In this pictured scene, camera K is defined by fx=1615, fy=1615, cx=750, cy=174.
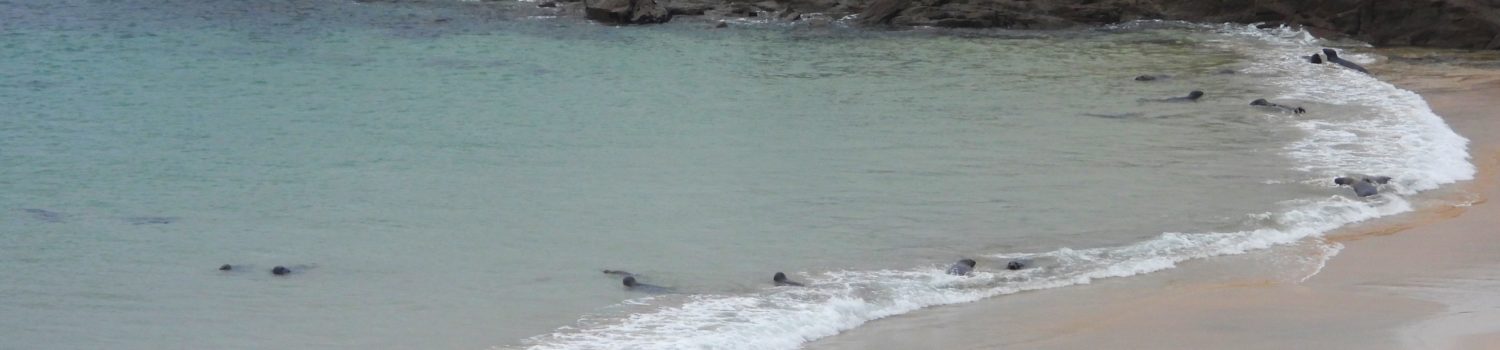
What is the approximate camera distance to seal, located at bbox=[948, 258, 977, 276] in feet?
27.7

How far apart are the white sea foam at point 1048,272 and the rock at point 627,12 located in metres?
12.2

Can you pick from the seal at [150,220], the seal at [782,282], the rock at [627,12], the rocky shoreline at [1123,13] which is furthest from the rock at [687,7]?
the seal at [782,282]

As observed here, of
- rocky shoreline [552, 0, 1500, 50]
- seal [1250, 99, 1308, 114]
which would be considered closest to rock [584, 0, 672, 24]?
rocky shoreline [552, 0, 1500, 50]

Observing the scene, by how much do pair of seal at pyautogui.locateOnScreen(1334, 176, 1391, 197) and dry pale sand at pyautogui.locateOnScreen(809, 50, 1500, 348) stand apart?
0.75 metres

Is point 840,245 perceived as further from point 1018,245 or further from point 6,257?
point 6,257

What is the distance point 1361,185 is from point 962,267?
366cm

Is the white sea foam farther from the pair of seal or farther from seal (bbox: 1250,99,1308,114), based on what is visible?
seal (bbox: 1250,99,1308,114)

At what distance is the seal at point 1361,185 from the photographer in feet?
34.6

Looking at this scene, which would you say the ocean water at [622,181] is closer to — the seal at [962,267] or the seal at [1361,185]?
the seal at [962,267]

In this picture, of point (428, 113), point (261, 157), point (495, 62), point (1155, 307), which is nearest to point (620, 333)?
point (1155, 307)

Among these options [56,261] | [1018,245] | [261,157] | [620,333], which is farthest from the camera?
[261,157]

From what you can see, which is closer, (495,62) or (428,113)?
(428,113)

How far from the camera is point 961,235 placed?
941cm

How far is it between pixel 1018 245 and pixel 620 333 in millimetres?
2883
